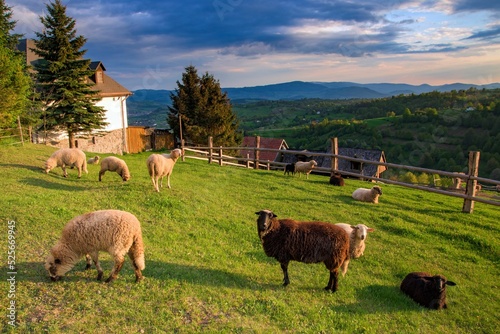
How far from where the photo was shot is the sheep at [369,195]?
12.1m

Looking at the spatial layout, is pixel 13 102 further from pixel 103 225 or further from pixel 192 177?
pixel 103 225

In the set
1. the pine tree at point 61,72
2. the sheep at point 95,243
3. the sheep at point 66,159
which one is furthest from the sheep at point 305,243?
the pine tree at point 61,72

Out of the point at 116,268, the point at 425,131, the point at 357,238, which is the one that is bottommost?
the point at 425,131

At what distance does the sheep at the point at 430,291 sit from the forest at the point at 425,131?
167 ft

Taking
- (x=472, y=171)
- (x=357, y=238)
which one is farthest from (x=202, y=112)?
(x=357, y=238)

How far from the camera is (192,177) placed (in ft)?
51.4

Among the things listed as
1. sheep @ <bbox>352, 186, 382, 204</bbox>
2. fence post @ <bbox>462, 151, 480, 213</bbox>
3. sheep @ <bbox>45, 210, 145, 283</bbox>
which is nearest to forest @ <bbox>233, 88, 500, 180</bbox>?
fence post @ <bbox>462, 151, 480, 213</bbox>

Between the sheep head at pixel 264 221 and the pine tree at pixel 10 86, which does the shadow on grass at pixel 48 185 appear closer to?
the pine tree at pixel 10 86

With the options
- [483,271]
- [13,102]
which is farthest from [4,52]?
[483,271]

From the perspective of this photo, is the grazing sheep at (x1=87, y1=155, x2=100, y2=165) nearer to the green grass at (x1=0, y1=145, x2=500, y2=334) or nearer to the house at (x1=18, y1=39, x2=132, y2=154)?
the green grass at (x1=0, y1=145, x2=500, y2=334)

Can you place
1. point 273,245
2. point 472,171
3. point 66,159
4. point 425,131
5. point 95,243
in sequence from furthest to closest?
point 425,131 < point 66,159 < point 472,171 < point 273,245 < point 95,243

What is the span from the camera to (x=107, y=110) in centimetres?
2728

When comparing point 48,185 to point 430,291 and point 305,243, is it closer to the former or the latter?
point 305,243

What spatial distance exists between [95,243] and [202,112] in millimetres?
28981
